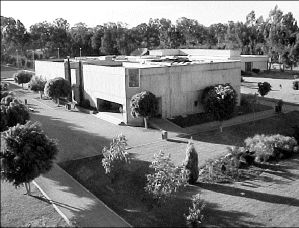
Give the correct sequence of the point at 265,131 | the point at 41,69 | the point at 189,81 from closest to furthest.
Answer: the point at 265,131 < the point at 189,81 < the point at 41,69

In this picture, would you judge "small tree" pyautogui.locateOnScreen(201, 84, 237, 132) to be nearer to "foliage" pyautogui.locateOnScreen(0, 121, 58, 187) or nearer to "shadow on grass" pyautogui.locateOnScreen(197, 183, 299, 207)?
"shadow on grass" pyautogui.locateOnScreen(197, 183, 299, 207)

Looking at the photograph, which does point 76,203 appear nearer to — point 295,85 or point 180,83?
point 180,83

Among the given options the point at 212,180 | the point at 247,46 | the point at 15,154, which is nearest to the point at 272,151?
the point at 212,180

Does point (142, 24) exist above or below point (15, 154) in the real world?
above

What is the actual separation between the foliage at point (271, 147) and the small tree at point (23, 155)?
13745 millimetres

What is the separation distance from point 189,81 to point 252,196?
16.2 m

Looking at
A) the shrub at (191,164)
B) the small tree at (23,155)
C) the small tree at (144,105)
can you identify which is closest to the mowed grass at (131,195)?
the shrub at (191,164)

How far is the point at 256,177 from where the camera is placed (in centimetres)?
2153

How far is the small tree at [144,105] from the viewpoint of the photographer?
94.2ft

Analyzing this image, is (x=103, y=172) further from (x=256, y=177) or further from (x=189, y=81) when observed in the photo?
(x=189, y=81)

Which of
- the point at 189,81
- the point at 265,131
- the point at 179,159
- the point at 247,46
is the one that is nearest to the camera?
the point at 179,159

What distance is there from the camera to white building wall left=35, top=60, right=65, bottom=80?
136ft

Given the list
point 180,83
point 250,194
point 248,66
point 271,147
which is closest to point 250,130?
point 271,147

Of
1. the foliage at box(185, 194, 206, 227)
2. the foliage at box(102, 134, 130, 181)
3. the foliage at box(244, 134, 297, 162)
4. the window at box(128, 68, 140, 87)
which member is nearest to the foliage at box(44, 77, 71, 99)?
the window at box(128, 68, 140, 87)
